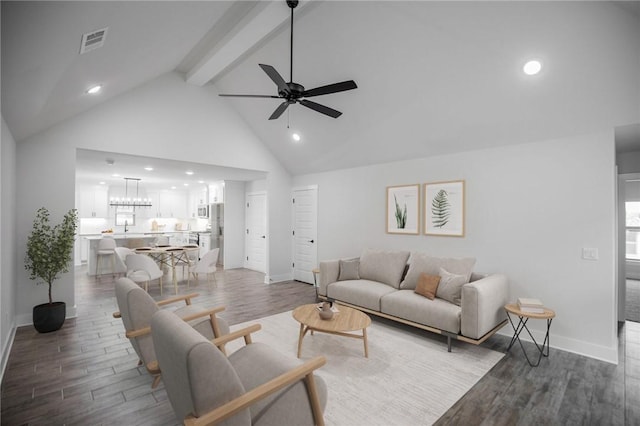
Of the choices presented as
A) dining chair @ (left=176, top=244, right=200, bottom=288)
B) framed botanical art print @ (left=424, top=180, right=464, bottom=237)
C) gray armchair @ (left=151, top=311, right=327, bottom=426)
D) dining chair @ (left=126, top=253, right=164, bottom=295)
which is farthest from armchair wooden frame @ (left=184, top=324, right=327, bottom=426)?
dining chair @ (left=176, top=244, right=200, bottom=288)

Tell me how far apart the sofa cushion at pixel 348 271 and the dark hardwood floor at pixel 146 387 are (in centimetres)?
157

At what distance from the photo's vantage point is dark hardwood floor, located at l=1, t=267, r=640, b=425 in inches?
87.0

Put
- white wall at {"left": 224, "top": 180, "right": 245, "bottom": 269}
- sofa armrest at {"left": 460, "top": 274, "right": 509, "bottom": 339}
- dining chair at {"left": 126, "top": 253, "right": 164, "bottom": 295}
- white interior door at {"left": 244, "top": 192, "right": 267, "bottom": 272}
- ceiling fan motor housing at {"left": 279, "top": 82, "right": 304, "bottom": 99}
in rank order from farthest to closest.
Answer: white wall at {"left": 224, "top": 180, "right": 245, "bottom": 269} → white interior door at {"left": 244, "top": 192, "right": 267, "bottom": 272} → dining chair at {"left": 126, "top": 253, "right": 164, "bottom": 295} → sofa armrest at {"left": 460, "top": 274, "right": 509, "bottom": 339} → ceiling fan motor housing at {"left": 279, "top": 82, "right": 304, "bottom": 99}

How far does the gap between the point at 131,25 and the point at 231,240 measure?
652 cm

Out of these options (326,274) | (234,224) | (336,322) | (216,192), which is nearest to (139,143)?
(326,274)

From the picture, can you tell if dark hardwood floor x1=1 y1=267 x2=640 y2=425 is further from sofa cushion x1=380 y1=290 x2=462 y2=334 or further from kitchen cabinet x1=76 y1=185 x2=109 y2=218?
kitchen cabinet x1=76 y1=185 x2=109 y2=218

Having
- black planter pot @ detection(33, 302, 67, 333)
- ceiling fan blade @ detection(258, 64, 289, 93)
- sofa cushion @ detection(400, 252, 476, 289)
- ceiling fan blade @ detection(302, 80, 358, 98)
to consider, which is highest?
ceiling fan blade @ detection(258, 64, 289, 93)

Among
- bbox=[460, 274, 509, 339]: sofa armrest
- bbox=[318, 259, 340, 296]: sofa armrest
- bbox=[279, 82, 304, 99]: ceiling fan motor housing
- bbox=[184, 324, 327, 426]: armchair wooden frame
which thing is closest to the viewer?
bbox=[184, 324, 327, 426]: armchair wooden frame

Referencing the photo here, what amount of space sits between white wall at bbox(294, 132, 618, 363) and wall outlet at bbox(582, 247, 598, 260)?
4 centimetres

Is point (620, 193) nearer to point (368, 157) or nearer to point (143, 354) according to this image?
point (368, 157)

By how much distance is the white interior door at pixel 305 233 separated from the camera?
661 centimetres

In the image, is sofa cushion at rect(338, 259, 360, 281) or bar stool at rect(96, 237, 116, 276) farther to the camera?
bar stool at rect(96, 237, 116, 276)

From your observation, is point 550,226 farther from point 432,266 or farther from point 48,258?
point 48,258

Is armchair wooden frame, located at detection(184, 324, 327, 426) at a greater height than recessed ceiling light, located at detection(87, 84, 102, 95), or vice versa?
recessed ceiling light, located at detection(87, 84, 102, 95)
